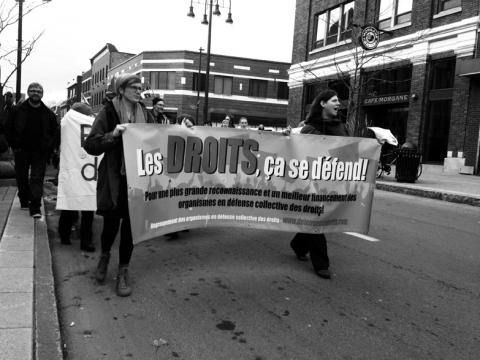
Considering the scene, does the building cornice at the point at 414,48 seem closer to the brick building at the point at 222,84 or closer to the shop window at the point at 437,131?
the shop window at the point at 437,131

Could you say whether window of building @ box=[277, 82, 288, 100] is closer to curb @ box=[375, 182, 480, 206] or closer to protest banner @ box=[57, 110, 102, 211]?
curb @ box=[375, 182, 480, 206]

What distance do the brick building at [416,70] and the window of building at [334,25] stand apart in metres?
0.05

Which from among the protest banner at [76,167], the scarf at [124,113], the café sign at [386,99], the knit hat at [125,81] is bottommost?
the protest banner at [76,167]

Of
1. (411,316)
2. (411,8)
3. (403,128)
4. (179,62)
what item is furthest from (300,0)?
(411,316)

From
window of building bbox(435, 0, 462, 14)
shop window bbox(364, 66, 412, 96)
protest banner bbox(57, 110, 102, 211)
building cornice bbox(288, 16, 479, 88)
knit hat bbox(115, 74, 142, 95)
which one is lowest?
protest banner bbox(57, 110, 102, 211)

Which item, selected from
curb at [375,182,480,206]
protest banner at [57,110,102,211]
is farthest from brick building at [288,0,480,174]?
protest banner at [57,110,102,211]

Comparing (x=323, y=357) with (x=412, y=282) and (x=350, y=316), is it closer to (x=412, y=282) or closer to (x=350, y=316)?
Result: (x=350, y=316)

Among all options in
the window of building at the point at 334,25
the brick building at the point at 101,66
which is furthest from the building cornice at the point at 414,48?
the brick building at the point at 101,66

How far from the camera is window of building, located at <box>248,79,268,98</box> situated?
158 ft

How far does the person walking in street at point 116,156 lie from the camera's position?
12.4ft

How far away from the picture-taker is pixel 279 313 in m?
3.67

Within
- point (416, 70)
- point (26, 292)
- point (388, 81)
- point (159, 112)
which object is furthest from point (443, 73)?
point (26, 292)

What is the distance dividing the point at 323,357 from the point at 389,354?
0.44m

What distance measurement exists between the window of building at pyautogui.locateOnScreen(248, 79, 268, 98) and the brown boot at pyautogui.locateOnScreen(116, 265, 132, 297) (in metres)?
45.1
